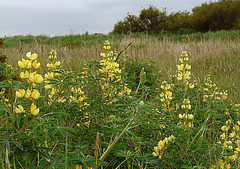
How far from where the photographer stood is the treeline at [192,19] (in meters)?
16.5

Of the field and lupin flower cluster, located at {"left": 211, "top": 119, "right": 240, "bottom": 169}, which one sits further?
lupin flower cluster, located at {"left": 211, "top": 119, "right": 240, "bottom": 169}

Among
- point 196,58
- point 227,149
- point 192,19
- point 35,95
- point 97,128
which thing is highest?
point 192,19

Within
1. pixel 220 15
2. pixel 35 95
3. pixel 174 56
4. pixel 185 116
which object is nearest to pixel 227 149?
pixel 185 116

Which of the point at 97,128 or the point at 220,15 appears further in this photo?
the point at 220,15

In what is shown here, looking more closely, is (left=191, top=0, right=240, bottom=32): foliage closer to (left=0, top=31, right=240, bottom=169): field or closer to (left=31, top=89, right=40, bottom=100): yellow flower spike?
(left=0, top=31, right=240, bottom=169): field

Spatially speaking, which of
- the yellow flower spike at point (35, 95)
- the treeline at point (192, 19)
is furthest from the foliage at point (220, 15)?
the yellow flower spike at point (35, 95)

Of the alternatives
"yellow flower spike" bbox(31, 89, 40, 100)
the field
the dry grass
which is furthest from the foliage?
"yellow flower spike" bbox(31, 89, 40, 100)

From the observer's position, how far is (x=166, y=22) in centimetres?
1894

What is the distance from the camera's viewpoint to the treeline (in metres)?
16.5

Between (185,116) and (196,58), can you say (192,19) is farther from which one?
(185,116)

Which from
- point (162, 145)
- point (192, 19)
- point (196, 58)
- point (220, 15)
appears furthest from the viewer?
point (192, 19)

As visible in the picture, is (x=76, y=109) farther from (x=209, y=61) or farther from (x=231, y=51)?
(x=231, y=51)

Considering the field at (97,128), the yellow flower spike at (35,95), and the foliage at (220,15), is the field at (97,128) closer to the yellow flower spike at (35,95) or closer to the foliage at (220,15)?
the yellow flower spike at (35,95)

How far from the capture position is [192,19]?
702 inches
